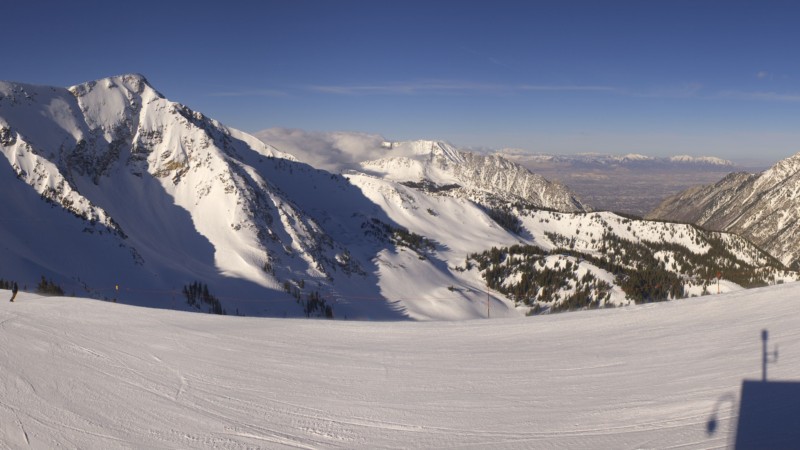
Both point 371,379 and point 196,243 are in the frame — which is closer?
point 371,379

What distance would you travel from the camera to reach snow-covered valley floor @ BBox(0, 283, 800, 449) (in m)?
6.39

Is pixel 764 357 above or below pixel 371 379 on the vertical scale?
above

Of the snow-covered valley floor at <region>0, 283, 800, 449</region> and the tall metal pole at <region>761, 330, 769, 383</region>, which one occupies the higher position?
the tall metal pole at <region>761, 330, 769, 383</region>

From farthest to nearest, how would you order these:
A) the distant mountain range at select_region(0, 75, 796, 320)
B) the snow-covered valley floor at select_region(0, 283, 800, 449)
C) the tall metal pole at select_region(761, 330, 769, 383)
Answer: the distant mountain range at select_region(0, 75, 796, 320) → the tall metal pole at select_region(761, 330, 769, 383) → the snow-covered valley floor at select_region(0, 283, 800, 449)

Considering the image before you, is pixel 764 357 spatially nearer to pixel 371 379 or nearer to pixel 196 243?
pixel 371 379

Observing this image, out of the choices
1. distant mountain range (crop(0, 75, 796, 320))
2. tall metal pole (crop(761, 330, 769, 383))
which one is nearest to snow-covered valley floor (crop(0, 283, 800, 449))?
tall metal pole (crop(761, 330, 769, 383))

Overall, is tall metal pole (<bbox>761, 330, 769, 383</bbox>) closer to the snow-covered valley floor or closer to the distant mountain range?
the snow-covered valley floor

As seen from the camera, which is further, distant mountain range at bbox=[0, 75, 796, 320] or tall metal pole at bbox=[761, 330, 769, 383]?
distant mountain range at bbox=[0, 75, 796, 320]

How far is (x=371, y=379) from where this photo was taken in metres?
8.45

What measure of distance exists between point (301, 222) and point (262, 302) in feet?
132

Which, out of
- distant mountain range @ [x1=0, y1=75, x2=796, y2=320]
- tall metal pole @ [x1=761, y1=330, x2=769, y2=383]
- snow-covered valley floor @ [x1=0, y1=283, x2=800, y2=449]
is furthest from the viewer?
distant mountain range @ [x1=0, y1=75, x2=796, y2=320]

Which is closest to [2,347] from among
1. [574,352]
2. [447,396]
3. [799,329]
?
[447,396]

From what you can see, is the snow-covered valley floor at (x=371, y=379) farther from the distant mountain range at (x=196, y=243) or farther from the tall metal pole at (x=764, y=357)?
the distant mountain range at (x=196, y=243)

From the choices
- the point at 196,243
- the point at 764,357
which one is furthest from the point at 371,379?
the point at 196,243
